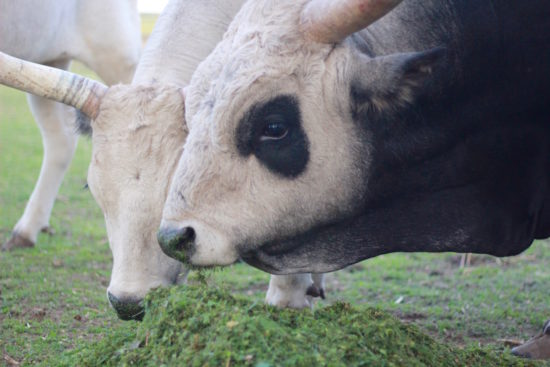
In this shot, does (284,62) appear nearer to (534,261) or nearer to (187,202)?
(187,202)

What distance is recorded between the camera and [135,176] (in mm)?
4871

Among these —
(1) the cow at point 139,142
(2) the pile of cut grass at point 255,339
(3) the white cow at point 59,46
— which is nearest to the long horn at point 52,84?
(1) the cow at point 139,142

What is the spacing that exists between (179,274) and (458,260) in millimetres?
3730

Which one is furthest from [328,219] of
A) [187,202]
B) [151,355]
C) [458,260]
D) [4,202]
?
[4,202]

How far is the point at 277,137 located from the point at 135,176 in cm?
130

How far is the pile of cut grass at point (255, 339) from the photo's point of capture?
314 cm

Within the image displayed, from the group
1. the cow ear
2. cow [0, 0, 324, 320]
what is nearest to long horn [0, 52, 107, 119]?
cow [0, 0, 324, 320]

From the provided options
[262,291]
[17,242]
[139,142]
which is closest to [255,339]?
[139,142]

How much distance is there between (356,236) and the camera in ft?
13.5

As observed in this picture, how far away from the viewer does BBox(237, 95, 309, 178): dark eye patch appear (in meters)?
3.84

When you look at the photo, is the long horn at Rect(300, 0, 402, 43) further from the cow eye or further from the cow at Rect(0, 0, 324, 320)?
the cow at Rect(0, 0, 324, 320)

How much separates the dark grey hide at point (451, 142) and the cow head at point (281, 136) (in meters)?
0.07

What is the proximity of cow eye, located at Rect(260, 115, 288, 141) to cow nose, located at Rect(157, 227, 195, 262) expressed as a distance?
54 cm

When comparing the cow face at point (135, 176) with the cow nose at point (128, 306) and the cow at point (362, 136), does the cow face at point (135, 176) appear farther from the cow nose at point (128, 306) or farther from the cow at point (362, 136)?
the cow at point (362, 136)
